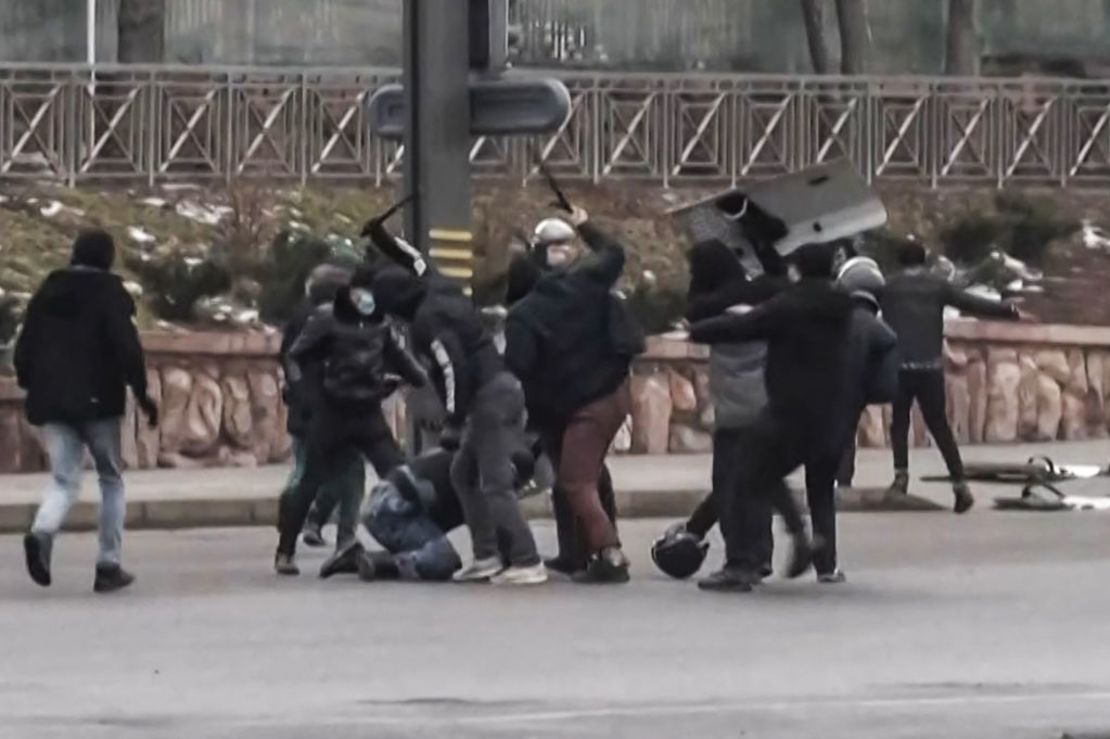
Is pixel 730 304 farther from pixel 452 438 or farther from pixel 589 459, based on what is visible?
pixel 452 438

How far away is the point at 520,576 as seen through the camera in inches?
662

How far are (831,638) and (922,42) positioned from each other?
2066cm

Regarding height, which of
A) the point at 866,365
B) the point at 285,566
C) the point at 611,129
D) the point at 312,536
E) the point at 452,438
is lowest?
the point at 312,536

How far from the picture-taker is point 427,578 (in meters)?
17.1

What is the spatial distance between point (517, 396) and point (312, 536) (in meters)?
2.91

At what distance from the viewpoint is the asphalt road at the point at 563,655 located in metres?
12.0

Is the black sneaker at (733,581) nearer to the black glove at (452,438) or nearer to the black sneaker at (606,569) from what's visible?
the black sneaker at (606,569)

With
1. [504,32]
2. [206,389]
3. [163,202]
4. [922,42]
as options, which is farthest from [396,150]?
[504,32]

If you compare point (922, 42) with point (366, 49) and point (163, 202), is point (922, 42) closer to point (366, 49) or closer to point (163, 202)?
point (366, 49)

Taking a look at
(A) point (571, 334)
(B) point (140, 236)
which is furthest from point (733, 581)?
(B) point (140, 236)

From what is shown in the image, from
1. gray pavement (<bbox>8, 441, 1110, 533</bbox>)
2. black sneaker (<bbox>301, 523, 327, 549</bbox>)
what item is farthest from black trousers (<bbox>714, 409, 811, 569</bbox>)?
gray pavement (<bbox>8, 441, 1110, 533</bbox>)

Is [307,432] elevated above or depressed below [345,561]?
above

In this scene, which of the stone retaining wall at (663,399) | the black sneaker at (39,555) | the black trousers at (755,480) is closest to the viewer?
the black trousers at (755,480)

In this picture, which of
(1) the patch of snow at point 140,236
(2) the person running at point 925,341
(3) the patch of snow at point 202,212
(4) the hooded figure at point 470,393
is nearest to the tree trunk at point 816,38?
(3) the patch of snow at point 202,212
